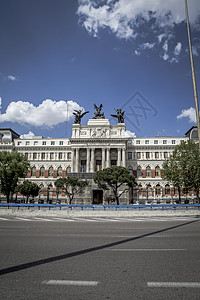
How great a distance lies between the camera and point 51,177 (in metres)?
60.4

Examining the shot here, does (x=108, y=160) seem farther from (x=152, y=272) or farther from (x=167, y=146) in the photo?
(x=152, y=272)

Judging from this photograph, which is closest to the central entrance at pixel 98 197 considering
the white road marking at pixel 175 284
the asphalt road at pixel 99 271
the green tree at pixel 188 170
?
the green tree at pixel 188 170

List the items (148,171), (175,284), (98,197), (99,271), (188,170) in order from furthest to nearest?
(148,171) < (98,197) < (188,170) < (99,271) < (175,284)

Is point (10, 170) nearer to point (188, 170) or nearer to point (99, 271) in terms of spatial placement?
point (188, 170)

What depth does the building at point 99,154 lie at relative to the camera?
55.9 m

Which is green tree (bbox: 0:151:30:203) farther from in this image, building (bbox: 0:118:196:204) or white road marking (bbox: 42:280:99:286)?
white road marking (bbox: 42:280:99:286)

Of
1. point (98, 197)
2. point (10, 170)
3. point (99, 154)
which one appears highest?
point (99, 154)

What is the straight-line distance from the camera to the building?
55853 millimetres

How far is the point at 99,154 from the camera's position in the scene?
2309 inches

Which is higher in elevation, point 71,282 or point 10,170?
point 10,170

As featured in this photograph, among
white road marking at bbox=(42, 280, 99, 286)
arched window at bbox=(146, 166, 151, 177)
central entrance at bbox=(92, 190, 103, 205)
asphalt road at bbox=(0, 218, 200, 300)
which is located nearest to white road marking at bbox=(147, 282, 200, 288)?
asphalt road at bbox=(0, 218, 200, 300)

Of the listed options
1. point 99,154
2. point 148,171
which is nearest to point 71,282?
point 99,154

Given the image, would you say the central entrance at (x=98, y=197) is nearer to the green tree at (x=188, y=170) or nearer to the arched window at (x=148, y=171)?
the arched window at (x=148, y=171)

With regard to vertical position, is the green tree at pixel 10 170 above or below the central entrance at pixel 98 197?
above
